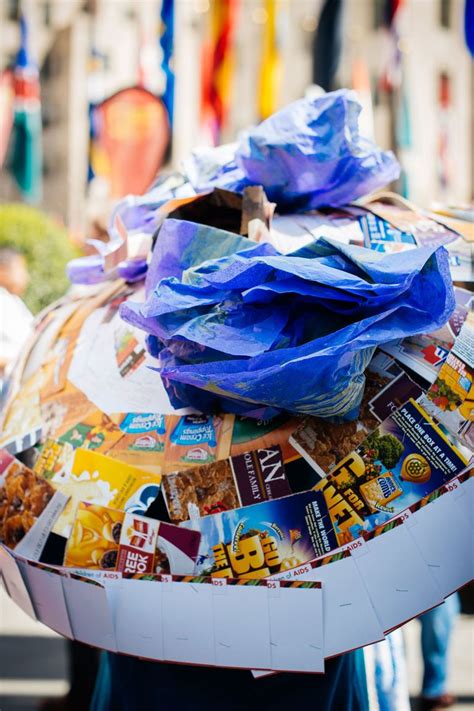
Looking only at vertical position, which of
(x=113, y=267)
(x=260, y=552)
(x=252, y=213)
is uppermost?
(x=252, y=213)

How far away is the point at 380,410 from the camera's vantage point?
5.60 feet

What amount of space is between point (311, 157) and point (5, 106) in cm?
1700

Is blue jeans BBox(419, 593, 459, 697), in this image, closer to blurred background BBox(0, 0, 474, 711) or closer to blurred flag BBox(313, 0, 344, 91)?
blurred flag BBox(313, 0, 344, 91)

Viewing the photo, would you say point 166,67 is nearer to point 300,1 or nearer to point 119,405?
point 119,405

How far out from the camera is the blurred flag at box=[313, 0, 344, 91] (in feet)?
36.2

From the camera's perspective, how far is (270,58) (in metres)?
15.0

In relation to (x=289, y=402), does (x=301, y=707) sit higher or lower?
lower

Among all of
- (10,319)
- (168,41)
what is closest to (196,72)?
(168,41)

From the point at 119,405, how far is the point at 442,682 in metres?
2.54

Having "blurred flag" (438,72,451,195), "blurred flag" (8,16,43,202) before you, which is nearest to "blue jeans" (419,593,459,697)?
"blurred flag" (8,16,43,202)

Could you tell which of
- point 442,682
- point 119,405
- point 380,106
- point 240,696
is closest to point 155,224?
point 119,405

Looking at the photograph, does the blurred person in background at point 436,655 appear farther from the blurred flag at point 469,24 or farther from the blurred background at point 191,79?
the blurred background at point 191,79

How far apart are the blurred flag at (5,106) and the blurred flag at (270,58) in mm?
5099

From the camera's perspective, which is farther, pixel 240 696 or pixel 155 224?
pixel 155 224
